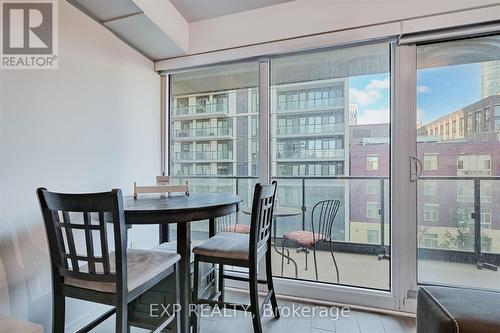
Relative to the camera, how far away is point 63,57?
1.66 meters

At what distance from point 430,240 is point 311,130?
4.09ft

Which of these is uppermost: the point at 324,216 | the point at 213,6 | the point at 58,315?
the point at 213,6

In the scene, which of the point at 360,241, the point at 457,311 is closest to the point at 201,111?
the point at 360,241

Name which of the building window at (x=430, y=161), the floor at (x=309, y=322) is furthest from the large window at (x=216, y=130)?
the building window at (x=430, y=161)

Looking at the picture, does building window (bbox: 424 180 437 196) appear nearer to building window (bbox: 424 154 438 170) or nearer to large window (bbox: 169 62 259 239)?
building window (bbox: 424 154 438 170)

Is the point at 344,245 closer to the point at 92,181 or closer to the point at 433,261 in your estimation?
the point at 433,261

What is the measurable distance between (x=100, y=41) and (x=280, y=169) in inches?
68.4

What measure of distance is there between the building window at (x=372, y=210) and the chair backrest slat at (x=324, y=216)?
238 millimetres

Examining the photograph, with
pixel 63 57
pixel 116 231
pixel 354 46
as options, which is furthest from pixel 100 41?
pixel 354 46

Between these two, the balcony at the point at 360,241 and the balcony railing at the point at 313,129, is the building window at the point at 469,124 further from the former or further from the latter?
the balcony railing at the point at 313,129

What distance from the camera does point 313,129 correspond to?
230 centimetres

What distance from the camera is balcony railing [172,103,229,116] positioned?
258 centimetres

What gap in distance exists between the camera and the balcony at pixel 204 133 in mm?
2562

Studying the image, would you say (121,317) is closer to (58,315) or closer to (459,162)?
(58,315)
